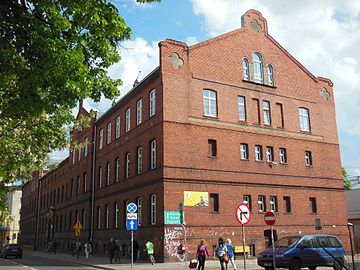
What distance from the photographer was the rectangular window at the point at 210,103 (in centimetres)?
2884

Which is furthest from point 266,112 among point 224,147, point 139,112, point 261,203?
point 139,112

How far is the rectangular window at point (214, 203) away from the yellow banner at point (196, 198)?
57 cm

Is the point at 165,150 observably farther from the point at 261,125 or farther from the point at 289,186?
the point at 289,186

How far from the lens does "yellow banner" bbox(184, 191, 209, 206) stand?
2625 centimetres

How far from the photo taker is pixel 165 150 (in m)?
26.4

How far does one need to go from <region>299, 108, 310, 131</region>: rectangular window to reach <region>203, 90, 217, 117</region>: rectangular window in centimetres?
841

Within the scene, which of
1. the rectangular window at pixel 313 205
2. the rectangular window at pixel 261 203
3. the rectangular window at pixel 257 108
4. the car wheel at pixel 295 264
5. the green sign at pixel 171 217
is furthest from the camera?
the rectangular window at pixel 313 205

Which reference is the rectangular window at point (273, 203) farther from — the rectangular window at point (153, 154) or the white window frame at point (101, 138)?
the white window frame at point (101, 138)

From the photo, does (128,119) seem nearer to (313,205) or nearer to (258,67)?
(258,67)

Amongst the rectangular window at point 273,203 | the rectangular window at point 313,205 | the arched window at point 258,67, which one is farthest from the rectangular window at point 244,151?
the rectangular window at point 313,205

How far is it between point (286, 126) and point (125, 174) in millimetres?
13300

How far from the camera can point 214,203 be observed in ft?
90.3

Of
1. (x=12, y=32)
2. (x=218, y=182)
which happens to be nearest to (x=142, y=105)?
(x=218, y=182)

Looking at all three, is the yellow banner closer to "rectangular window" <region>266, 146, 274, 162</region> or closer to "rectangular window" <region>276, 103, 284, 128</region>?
"rectangular window" <region>266, 146, 274, 162</region>
